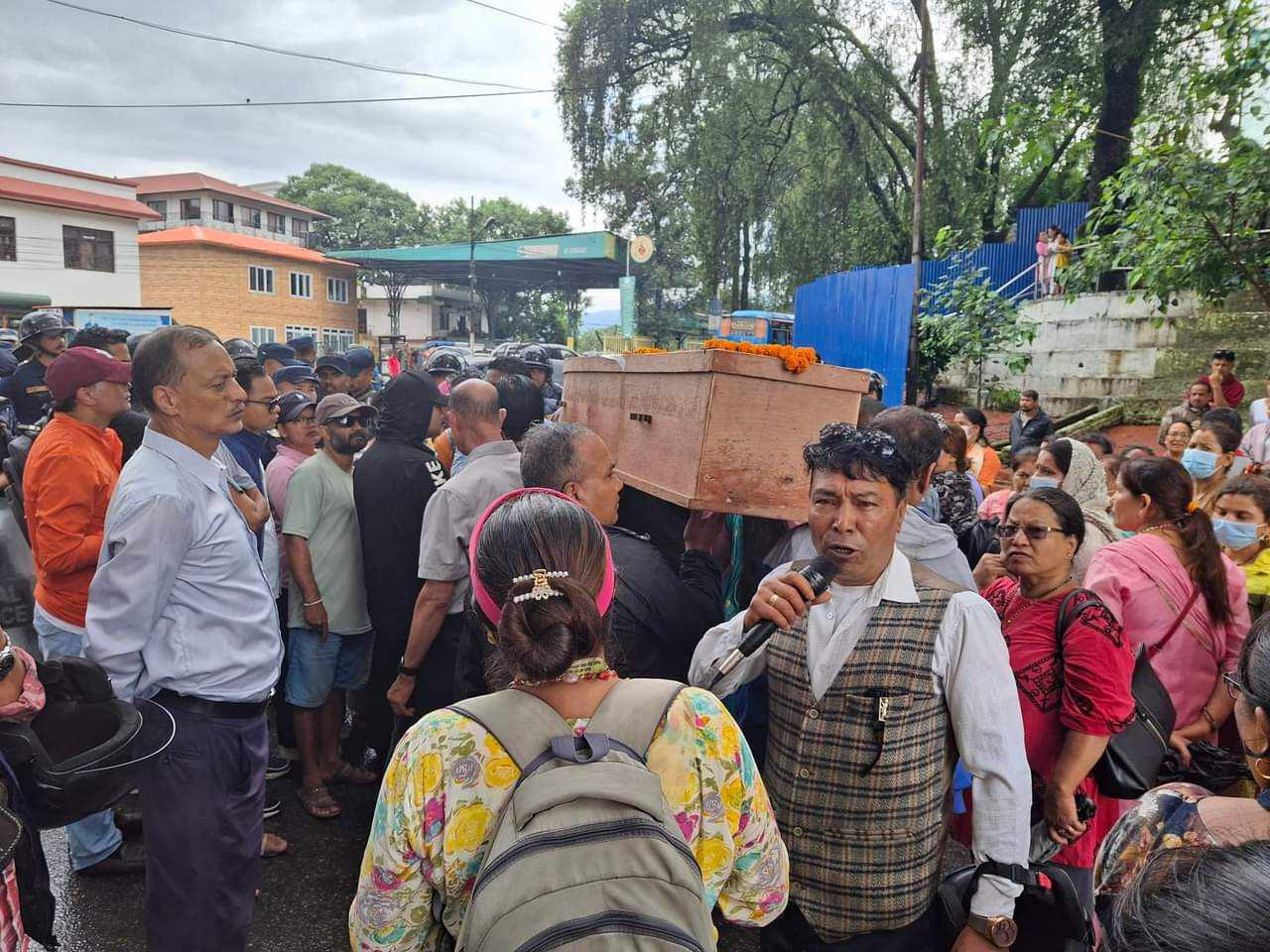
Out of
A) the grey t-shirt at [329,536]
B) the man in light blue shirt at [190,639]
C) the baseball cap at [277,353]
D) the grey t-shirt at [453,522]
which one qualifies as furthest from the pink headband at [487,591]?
the baseball cap at [277,353]

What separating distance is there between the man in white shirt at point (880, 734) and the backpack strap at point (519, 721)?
1.98 feet

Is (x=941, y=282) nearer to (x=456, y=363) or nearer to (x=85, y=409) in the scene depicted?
(x=456, y=363)

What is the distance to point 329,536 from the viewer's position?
3504 millimetres

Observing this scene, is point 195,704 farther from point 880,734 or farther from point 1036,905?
point 1036,905

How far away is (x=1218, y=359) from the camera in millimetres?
6984

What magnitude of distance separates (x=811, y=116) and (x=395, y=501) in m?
17.2

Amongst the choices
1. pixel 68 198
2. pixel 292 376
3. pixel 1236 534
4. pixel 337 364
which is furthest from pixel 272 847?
pixel 68 198

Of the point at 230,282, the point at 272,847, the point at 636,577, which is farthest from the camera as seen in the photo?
the point at 230,282

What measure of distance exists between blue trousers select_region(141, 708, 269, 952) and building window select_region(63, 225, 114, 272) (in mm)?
31446

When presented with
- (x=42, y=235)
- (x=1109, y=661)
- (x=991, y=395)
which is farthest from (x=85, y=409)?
(x=42, y=235)

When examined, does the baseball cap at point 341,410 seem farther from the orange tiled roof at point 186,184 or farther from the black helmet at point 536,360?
the orange tiled roof at point 186,184

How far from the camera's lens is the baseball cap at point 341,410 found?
11.6 ft

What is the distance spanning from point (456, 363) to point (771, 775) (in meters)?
6.81

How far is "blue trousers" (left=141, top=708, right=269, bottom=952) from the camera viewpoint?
2086mm
